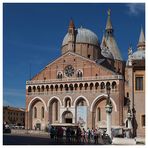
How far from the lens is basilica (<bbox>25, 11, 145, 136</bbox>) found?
41.4 m

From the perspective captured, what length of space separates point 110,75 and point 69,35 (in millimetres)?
12543

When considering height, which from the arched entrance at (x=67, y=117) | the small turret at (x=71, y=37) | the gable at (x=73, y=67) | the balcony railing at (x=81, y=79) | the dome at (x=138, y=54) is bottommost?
the arched entrance at (x=67, y=117)

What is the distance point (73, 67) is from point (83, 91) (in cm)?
379

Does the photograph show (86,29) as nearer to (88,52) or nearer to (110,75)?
(88,52)

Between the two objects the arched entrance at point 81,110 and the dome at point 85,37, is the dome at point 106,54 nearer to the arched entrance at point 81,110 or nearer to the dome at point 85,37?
the dome at point 85,37

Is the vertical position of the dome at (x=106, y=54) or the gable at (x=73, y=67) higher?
the dome at (x=106, y=54)

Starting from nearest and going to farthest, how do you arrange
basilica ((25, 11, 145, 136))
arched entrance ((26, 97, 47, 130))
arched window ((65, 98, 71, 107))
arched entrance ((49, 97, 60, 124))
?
basilica ((25, 11, 145, 136)), arched window ((65, 98, 71, 107)), arched entrance ((49, 97, 60, 124)), arched entrance ((26, 97, 47, 130))

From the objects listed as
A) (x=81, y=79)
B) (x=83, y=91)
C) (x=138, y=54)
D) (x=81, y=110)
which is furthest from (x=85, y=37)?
(x=81, y=110)

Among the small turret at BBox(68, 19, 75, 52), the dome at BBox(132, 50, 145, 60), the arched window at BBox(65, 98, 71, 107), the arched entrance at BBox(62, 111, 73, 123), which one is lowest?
the arched entrance at BBox(62, 111, 73, 123)

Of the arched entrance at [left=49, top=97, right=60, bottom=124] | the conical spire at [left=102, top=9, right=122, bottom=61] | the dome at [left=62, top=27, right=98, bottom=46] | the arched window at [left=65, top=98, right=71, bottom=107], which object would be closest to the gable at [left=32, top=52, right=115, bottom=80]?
the arched window at [left=65, top=98, right=71, bottom=107]

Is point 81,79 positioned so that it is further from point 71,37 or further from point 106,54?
point 106,54

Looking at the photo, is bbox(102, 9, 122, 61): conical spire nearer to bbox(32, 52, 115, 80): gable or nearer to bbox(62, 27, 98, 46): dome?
bbox(62, 27, 98, 46): dome

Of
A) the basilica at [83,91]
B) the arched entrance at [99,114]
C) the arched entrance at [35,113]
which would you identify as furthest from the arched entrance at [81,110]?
the arched entrance at [35,113]

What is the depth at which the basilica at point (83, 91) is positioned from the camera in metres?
41.4
